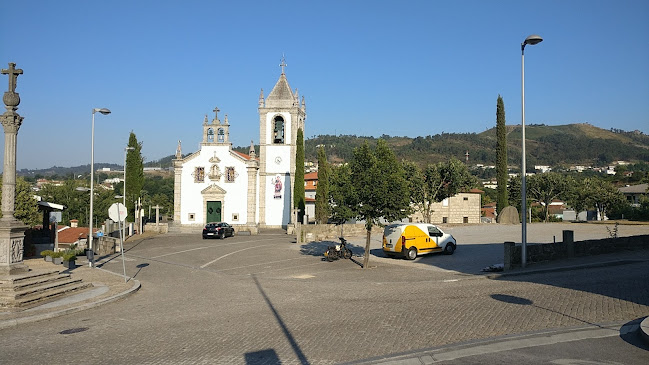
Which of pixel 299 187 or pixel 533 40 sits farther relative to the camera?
pixel 299 187

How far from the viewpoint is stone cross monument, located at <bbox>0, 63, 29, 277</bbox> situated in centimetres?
1502

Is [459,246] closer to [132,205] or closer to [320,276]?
[320,276]

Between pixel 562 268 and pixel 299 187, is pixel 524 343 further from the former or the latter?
pixel 299 187

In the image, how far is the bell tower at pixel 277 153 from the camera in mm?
55438

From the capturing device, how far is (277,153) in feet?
184

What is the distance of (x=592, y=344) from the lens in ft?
31.5

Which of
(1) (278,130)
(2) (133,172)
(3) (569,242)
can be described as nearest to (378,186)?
(3) (569,242)

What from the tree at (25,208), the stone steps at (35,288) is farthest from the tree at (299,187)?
the stone steps at (35,288)

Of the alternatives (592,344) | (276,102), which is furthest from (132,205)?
(592,344)

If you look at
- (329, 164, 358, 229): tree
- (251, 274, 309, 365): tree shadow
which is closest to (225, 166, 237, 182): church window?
(329, 164, 358, 229): tree

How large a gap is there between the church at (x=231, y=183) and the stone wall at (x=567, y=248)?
35256mm

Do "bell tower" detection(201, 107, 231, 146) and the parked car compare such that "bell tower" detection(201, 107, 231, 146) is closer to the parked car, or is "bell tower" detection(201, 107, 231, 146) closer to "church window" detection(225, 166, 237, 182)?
"church window" detection(225, 166, 237, 182)

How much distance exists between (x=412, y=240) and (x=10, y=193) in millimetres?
16232

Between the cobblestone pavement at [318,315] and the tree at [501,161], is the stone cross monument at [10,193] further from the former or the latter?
the tree at [501,161]
